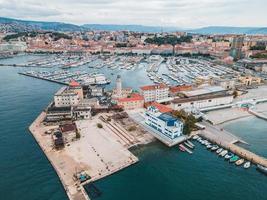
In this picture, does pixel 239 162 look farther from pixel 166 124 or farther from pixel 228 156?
pixel 166 124

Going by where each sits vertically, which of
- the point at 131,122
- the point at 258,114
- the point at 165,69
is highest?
the point at 165,69

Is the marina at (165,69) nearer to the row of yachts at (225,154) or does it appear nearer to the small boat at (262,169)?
the row of yachts at (225,154)

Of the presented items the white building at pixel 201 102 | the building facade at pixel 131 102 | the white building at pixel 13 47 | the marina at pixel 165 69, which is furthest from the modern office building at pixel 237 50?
the white building at pixel 13 47

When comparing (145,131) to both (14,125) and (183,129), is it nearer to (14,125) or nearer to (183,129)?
(183,129)

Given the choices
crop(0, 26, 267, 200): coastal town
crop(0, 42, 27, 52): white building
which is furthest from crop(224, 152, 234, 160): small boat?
crop(0, 42, 27, 52): white building

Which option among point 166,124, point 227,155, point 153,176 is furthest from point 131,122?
point 227,155

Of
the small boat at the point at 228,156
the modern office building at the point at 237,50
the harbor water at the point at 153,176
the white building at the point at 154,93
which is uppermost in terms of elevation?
the modern office building at the point at 237,50
